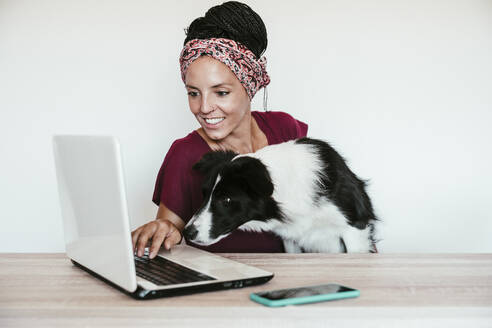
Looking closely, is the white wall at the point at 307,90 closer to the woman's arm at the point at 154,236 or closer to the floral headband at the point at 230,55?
the floral headband at the point at 230,55

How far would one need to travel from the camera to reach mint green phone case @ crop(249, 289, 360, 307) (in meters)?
0.86

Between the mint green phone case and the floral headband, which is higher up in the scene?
the floral headband

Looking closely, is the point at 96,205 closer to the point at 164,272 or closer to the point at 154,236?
the point at 164,272

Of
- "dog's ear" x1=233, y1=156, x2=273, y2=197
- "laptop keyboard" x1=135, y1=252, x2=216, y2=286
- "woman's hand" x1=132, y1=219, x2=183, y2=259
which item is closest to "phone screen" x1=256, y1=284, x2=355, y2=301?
"laptop keyboard" x1=135, y1=252, x2=216, y2=286

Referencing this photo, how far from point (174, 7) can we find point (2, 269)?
5.66 ft

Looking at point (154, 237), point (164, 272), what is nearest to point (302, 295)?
point (164, 272)

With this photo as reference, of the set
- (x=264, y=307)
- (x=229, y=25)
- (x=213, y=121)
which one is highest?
(x=229, y=25)

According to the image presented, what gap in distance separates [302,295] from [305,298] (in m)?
0.02

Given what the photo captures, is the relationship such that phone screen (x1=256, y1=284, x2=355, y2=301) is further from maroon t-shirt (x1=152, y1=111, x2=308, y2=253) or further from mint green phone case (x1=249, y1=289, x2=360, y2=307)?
maroon t-shirt (x1=152, y1=111, x2=308, y2=253)

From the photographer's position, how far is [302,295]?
35.5 inches

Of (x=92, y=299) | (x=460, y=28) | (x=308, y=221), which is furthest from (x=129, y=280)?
(x=460, y=28)

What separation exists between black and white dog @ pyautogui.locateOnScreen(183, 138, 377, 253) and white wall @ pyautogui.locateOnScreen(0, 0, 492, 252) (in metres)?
0.95

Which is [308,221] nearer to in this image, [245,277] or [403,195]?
[245,277]

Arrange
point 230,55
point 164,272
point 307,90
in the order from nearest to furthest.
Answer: point 164,272 < point 230,55 < point 307,90
